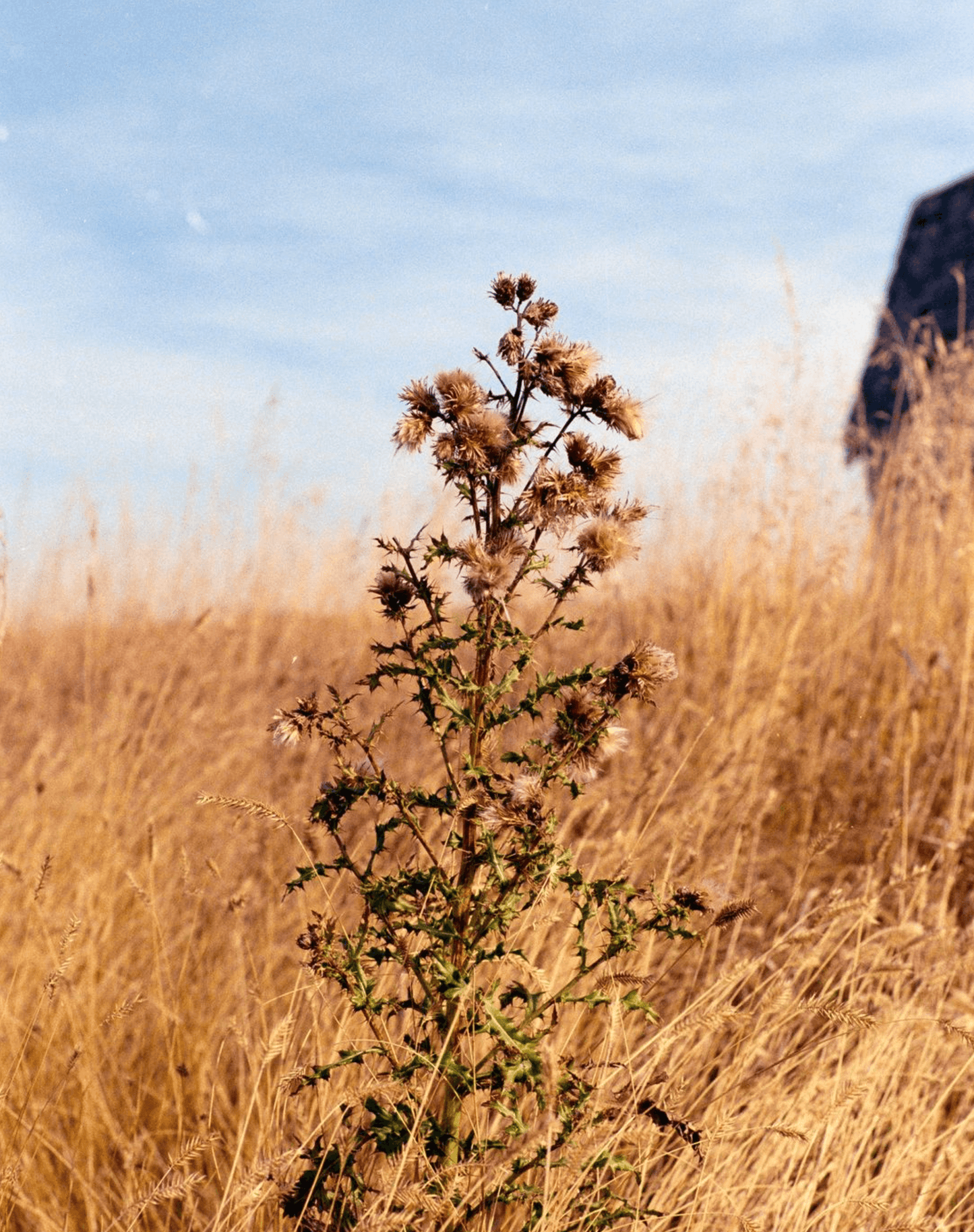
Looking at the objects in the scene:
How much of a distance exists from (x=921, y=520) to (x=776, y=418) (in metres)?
0.90

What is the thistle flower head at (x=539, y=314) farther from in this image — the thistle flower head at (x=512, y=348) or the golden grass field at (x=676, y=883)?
the golden grass field at (x=676, y=883)

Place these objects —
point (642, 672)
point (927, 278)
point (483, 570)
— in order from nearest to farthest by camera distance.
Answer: point (483, 570) → point (642, 672) → point (927, 278)

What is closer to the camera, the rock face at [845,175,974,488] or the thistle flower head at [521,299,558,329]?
the thistle flower head at [521,299,558,329]

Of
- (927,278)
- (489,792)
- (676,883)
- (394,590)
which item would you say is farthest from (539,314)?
(927,278)

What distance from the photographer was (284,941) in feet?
11.7

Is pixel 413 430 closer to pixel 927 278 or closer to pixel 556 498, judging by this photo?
pixel 556 498

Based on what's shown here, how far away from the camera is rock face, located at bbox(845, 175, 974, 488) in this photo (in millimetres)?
11875

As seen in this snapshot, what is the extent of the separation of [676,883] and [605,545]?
0.91 meters

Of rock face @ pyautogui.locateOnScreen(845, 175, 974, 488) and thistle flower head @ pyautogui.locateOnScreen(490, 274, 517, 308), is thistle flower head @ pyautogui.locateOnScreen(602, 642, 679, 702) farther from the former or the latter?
rock face @ pyautogui.locateOnScreen(845, 175, 974, 488)

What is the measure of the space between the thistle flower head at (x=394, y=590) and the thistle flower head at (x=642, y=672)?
314 mm

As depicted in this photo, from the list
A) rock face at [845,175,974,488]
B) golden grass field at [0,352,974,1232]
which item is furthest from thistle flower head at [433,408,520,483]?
rock face at [845,175,974,488]

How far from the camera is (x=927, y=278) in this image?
41.8ft

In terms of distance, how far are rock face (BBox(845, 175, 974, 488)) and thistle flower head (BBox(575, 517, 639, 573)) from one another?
10670 mm

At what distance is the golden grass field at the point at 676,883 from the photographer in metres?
2.17
